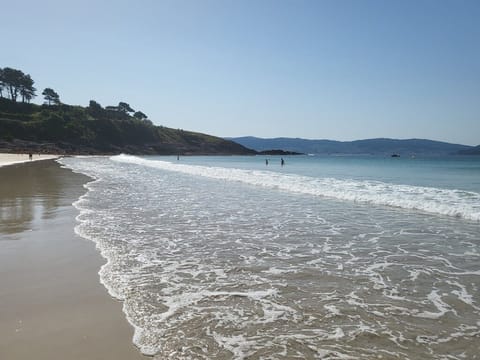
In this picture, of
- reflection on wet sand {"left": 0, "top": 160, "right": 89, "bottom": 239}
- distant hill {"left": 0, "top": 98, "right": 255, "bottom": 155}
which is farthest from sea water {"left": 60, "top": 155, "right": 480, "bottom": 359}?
distant hill {"left": 0, "top": 98, "right": 255, "bottom": 155}

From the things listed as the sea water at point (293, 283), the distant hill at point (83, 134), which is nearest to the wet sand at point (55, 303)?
the sea water at point (293, 283)

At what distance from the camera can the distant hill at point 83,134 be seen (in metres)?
113

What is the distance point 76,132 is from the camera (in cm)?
13338

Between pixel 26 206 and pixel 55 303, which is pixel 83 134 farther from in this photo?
pixel 55 303

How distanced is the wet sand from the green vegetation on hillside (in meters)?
105

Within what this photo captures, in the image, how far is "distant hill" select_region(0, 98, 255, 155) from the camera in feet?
371

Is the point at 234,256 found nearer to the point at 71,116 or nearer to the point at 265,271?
the point at 265,271

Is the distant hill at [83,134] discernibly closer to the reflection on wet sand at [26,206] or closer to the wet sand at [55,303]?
the reflection on wet sand at [26,206]

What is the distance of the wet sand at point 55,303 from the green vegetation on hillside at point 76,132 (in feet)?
343

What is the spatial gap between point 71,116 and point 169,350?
159454mm

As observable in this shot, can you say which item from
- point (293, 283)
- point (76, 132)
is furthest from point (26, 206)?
point (76, 132)

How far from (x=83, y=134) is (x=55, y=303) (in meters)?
143

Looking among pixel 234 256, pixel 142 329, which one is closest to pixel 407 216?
pixel 234 256

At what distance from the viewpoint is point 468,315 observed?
5.26 m
